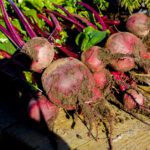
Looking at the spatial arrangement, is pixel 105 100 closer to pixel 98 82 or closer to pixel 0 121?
pixel 98 82

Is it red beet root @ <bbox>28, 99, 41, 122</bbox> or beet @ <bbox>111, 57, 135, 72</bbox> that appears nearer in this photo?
red beet root @ <bbox>28, 99, 41, 122</bbox>

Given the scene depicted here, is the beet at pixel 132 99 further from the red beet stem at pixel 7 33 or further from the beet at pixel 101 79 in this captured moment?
the red beet stem at pixel 7 33

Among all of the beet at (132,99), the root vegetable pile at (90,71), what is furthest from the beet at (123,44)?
the beet at (132,99)

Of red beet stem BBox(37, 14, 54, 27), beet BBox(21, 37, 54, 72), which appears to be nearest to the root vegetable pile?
beet BBox(21, 37, 54, 72)

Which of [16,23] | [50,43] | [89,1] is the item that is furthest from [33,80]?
[89,1]

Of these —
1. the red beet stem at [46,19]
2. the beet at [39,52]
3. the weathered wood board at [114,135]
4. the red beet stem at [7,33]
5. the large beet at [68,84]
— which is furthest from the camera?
the red beet stem at [46,19]

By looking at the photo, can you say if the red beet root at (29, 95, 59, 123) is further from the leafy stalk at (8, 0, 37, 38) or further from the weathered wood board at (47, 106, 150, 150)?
the leafy stalk at (8, 0, 37, 38)
